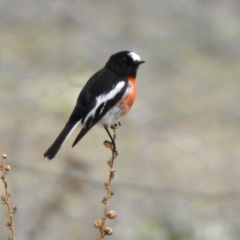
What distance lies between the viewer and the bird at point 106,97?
2.55 metres

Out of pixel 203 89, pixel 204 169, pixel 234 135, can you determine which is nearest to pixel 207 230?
pixel 204 169

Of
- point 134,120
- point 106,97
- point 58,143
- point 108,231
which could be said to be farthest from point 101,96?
point 134,120

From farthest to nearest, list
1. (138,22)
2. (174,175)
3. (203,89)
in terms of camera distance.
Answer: (138,22) → (203,89) → (174,175)

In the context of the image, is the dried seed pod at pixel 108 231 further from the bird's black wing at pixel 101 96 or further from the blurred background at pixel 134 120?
the blurred background at pixel 134 120

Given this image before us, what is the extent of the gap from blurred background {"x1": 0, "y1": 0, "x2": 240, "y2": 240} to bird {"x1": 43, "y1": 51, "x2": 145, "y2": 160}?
855 millimetres

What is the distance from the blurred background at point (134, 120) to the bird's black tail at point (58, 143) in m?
0.90

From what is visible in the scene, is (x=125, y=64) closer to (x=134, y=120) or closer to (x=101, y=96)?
(x=101, y=96)

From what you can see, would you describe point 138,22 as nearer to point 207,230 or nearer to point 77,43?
point 77,43

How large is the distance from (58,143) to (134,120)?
2.34 meters

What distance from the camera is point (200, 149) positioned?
4441mm

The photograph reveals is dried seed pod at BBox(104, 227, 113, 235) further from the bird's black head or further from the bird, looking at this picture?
the bird's black head

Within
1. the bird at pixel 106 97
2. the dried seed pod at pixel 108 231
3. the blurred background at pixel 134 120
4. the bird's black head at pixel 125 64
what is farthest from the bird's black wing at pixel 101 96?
the blurred background at pixel 134 120

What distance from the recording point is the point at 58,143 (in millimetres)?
2396

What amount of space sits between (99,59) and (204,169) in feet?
4.44
